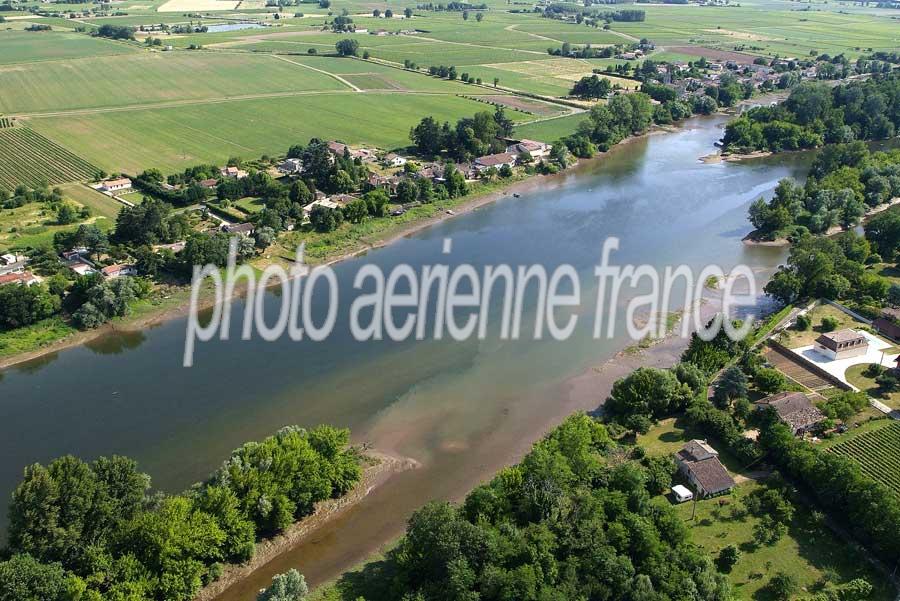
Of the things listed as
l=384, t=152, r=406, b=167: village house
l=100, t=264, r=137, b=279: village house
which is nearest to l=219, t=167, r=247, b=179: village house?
l=384, t=152, r=406, b=167: village house

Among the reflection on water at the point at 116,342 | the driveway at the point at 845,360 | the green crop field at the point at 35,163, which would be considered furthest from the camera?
the green crop field at the point at 35,163

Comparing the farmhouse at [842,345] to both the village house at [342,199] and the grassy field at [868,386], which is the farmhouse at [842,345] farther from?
the village house at [342,199]

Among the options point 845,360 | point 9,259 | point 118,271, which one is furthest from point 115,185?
point 845,360

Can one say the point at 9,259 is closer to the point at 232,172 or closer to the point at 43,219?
the point at 43,219

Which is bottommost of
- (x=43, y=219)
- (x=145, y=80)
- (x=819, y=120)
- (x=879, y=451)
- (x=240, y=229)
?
(x=879, y=451)

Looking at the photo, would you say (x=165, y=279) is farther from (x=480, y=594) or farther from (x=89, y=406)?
(x=480, y=594)


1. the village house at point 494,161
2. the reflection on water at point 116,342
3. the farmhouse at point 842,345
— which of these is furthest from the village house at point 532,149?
the reflection on water at point 116,342

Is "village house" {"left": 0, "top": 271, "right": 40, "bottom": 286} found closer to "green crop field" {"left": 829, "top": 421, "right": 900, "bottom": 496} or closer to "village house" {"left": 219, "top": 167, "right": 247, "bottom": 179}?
"village house" {"left": 219, "top": 167, "right": 247, "bottom": 179}
